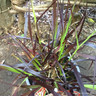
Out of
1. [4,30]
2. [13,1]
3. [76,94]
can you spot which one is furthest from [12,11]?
[76,94]

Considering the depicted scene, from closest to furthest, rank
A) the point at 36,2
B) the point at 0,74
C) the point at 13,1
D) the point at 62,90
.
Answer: the point at 62,90, the point at 0,74, the point at 13,1, the point at 36,2

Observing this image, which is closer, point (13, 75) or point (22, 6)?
point (13, 75)

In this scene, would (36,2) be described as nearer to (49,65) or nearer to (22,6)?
(22,6)

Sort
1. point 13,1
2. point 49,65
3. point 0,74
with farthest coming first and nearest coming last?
point 13,1, point 0,74, point 49,65

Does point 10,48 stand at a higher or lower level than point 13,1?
lower

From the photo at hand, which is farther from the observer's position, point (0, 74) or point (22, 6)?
point (22, 6)

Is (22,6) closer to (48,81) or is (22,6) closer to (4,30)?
(4,30)

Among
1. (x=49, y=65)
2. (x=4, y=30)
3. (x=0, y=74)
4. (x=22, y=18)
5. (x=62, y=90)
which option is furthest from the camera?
(x=4, y=30)

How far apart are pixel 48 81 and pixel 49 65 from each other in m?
0.10

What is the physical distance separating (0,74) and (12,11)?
0.60 metres

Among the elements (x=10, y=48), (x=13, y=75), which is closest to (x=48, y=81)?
(x=13, y=75)

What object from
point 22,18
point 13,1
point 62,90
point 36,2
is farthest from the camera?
point 36,2

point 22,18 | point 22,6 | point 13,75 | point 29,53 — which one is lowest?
point 13,75

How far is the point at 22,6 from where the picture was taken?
120cm
